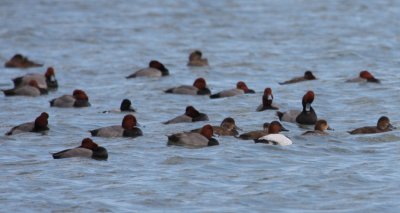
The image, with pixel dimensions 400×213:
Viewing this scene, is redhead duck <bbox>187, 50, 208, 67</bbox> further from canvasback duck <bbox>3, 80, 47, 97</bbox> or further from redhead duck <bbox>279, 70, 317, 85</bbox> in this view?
canvasback duck <bbox>3, 80, 47, 97</bbox>

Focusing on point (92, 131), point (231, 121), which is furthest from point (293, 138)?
→ point (92, 131)

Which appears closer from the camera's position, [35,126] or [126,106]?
[35,126]

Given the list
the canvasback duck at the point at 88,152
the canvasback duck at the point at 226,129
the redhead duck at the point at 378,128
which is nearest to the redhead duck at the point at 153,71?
the canvasback duck at the point at 226,129

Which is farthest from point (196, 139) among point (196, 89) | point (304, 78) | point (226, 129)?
point (304, 78)

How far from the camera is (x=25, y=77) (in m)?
25.9

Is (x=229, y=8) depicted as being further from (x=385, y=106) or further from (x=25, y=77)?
(x=385, y=106)

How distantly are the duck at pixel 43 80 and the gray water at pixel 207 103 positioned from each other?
1.11 feet

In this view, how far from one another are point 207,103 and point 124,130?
4322mm

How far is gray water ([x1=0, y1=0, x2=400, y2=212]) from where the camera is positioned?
597 inches

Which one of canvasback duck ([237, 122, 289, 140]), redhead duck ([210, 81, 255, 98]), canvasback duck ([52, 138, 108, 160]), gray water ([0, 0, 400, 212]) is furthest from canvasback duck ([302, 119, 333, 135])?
redhead duck ([210, 81, 255, 98])

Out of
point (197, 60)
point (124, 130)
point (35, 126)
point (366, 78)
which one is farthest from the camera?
point (197, 60)

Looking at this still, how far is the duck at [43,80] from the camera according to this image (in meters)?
25.7

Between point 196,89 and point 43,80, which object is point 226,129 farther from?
point 43,80

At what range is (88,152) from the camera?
17.3 metres
